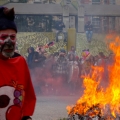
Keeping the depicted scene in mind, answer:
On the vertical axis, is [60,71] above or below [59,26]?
below

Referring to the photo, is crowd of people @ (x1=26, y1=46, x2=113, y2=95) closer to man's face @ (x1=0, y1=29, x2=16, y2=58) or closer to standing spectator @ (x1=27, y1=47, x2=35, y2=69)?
Result: standing spectator @ (x1=27, y1=47, x2=35, y2=69)

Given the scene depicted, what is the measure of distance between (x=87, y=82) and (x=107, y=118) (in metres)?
1.64

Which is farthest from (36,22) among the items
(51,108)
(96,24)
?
(51,108)

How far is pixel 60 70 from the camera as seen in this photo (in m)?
18.2

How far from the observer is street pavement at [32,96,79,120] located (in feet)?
35.2

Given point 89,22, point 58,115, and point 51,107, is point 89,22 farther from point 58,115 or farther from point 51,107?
point 58,115

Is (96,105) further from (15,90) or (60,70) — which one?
(60,70)

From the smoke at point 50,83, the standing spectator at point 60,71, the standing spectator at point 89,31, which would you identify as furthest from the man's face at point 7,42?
the standing spectator at point 89,31

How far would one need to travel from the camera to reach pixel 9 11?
12.2ft

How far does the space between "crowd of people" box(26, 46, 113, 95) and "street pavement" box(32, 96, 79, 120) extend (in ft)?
3.96

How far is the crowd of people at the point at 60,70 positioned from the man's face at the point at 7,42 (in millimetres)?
13257

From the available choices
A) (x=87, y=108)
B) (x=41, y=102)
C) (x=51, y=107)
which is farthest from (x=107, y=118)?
(x=41, y=102)

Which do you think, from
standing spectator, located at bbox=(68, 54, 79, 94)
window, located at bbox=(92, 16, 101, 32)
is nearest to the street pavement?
standing spectator, located at bbox=(68, 54, 79, 94)

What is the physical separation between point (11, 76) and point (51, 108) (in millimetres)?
8880
